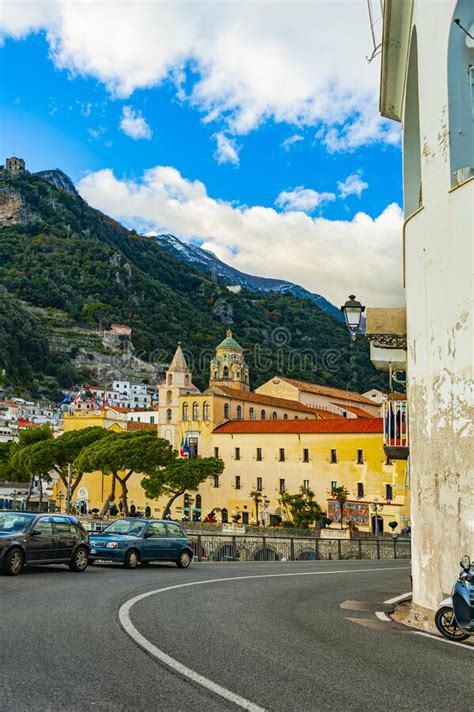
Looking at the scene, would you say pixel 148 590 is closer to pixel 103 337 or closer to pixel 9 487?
pixel 9 487

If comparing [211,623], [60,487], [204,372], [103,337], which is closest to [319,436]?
[60,487]

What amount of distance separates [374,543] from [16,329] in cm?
13512

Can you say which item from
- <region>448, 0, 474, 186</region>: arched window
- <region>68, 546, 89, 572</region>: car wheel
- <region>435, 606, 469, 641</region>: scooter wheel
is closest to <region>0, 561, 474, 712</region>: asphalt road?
<region>435, 606, 469, 641</region>: scooter wheel

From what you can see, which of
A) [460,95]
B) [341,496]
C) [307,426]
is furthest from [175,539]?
[307,426]

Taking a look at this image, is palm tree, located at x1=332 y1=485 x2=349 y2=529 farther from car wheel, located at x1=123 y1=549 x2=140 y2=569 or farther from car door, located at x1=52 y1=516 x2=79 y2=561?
car door, located at x1=52 y1=516 x2=79 y2=561

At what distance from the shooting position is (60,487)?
277ft

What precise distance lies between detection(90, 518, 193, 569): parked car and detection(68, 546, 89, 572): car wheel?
2088 millimetres

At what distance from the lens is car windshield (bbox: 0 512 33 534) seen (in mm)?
16230

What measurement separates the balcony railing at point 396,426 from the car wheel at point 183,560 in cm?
717

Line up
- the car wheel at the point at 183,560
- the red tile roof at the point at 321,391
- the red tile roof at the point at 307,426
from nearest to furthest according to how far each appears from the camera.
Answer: the car wheel at the point at 183,560
the red tile roof at the point at 307,426
the red tile roof at the point at 321,391

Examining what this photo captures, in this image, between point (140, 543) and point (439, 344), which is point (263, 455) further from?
point (439, 344)

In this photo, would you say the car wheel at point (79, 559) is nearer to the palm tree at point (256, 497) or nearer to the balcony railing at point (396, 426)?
the balcony railing at point (396, 426)

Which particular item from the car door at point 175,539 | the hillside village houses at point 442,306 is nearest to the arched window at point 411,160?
the hillside village houses at point 442,306

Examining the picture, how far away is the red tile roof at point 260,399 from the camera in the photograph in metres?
80.4
